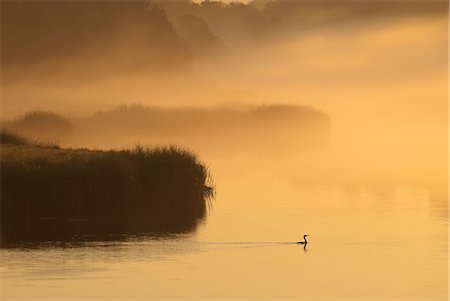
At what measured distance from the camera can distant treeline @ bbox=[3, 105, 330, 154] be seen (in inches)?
4230

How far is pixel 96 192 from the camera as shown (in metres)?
41.4

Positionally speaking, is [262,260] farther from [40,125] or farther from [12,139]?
[40,125]

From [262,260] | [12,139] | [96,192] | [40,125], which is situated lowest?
[262,260]

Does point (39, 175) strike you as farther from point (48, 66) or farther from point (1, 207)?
point (48, 66)

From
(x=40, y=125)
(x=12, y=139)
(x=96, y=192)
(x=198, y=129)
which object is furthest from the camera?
(x=198, y=129)

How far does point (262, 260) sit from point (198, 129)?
108 m

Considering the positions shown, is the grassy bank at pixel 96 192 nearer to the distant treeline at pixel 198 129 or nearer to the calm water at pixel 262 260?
the calm water at pixel 262 260

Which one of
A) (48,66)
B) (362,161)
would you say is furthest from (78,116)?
(362,161)

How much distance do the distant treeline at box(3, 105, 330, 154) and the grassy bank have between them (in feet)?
134

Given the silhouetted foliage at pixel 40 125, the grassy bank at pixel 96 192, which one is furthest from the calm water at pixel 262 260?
the silhouetted foliage at pixel 40 125

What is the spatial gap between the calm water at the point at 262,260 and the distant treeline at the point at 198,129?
47.9 meters

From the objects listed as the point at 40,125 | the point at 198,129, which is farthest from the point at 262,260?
the point at 198,129

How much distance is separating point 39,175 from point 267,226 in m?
8.67

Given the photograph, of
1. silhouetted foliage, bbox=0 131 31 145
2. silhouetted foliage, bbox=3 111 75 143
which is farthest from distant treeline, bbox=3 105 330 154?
silhouetted foliage, bbox=0 131 31 145
